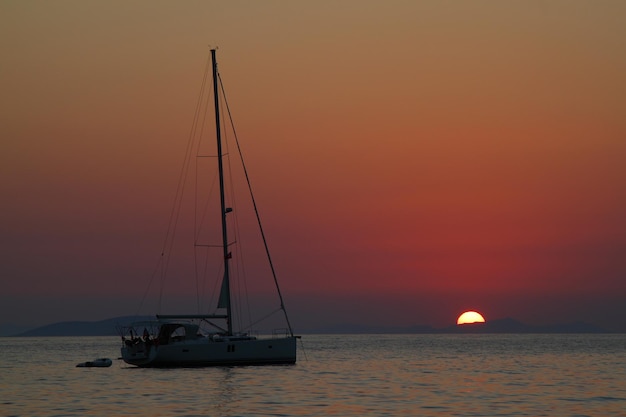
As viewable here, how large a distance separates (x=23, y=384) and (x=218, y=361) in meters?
14.7

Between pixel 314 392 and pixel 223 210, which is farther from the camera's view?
pixel 223 210

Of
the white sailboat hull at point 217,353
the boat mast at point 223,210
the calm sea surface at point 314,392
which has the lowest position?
the calm sea surface at point 314,392

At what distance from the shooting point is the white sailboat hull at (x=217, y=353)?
78.9 meters

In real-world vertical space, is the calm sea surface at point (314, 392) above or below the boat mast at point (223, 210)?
below

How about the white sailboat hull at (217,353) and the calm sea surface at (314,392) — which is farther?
the white sailboat hull at (217,353)

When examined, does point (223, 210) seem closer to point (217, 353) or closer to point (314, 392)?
point (217, 353)

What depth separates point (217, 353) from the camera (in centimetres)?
7875

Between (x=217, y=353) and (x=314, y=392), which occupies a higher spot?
(x=217, y=353)

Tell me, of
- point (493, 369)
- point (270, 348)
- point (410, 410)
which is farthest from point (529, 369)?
point (410, 410)

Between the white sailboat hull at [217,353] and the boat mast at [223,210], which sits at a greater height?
the boat mast at [223,210]

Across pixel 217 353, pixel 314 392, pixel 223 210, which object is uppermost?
pixel 223 210

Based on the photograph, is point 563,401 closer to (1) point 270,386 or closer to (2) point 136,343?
(1) point 270,386

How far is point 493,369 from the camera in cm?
9506

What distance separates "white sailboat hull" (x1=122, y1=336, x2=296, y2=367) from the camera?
259 ft
